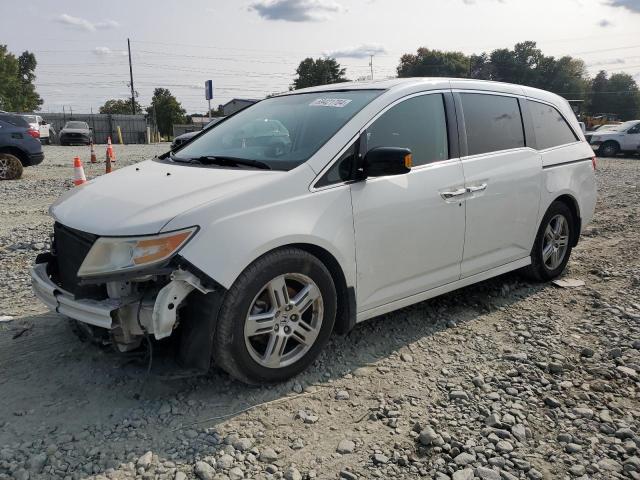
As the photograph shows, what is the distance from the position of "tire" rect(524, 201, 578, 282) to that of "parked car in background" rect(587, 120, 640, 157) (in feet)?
63.8

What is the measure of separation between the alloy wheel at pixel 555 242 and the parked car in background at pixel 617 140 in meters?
19.5

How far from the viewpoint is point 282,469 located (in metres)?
2.49

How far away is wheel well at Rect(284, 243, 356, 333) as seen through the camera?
320 centimetres

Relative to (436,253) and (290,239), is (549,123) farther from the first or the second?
(290,239)

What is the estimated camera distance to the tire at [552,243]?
4844mm

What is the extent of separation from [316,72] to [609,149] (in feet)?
192

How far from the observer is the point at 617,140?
22141mm

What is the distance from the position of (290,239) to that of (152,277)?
2.48 feet

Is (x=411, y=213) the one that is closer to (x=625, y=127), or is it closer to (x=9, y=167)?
(x=9, y=167)

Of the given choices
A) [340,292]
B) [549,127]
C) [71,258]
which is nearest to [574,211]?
[549,127]

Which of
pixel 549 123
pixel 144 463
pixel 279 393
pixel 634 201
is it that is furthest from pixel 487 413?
pixel 634 201

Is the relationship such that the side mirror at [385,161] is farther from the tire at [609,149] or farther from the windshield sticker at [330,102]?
the tire at [609,149]

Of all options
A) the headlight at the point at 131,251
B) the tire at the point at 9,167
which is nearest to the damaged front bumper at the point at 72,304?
the headlight at the point at 131,251

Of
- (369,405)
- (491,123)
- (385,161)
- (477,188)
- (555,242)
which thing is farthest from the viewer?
(555,242)
